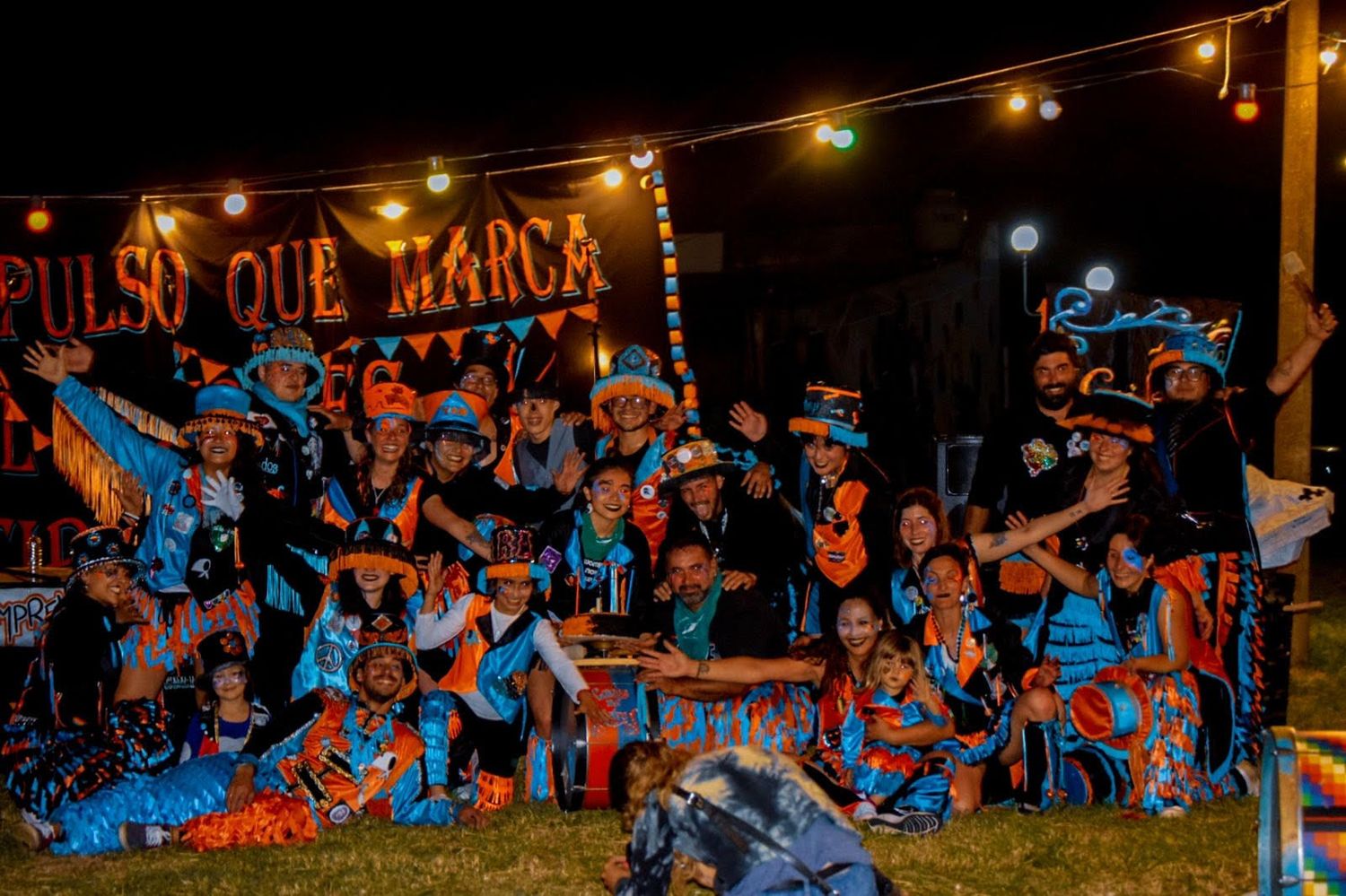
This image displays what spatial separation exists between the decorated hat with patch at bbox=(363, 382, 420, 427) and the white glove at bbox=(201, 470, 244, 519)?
31.4 inches

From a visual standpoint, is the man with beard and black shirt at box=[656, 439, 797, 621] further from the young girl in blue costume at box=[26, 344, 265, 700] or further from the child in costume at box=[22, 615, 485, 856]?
the young girl in blue costume at box=[26, 344, 265, 700]

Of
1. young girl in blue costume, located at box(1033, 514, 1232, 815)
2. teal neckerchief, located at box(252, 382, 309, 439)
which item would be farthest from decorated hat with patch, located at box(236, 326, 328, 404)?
young girl in blue costume, located at box(1033, 514, 1232, 815)

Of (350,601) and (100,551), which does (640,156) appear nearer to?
(350,601)

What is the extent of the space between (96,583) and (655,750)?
3791 millimetres

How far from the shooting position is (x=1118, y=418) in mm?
7027

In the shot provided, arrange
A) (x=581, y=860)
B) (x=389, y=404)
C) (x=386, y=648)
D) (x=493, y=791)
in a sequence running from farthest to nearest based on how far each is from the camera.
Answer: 1. (x=389, y=404)
2. (x=493, y=791)
3. (x=386, y=648)
4. (x=581, y=860)

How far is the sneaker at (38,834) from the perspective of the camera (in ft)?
19.7

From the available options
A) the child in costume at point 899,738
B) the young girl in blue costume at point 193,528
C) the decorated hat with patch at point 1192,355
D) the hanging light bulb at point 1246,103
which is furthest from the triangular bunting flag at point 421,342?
the hanging light bulb at point 1246,103

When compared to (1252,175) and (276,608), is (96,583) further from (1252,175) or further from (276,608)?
(1252,175)

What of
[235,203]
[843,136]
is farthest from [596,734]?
[235,203]

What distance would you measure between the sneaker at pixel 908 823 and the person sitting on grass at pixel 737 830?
5.89 feet

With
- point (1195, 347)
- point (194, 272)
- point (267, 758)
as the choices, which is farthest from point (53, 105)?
point (1195, 347)

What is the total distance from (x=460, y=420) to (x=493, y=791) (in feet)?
6.98

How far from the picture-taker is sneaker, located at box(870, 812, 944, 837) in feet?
19.4
